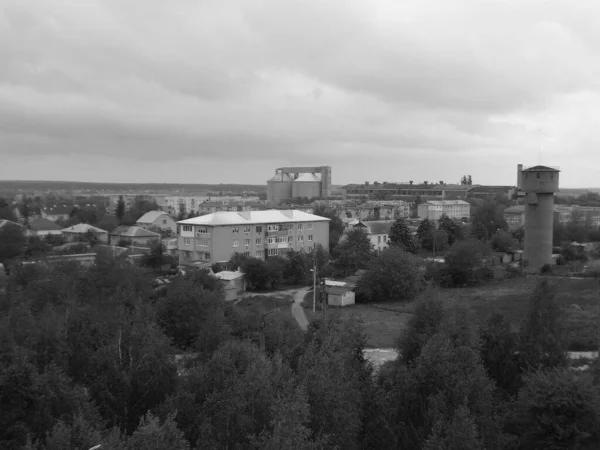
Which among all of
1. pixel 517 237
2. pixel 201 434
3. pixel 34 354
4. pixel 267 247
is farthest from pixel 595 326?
pixel 517 237

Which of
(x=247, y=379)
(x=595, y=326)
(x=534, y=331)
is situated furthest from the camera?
(x=595, y=326)

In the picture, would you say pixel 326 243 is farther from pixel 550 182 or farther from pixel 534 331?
pixel 534 331

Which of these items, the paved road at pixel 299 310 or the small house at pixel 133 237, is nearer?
the paved road at pixel 299 310

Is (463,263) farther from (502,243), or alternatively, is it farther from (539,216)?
(502,243)

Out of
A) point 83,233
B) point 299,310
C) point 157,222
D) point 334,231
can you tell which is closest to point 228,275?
point 299,310

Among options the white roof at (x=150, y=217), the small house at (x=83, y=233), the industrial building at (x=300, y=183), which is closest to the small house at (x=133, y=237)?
the small house at (x=83, y=233)

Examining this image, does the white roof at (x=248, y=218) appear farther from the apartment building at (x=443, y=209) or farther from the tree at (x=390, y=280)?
the apartment building at (x=443, y=209)

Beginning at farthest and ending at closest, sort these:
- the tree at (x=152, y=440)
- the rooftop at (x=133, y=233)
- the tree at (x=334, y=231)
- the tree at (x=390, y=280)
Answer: the rooftop at (x=133, y=233), the tree at (x=334, y=231), the tree at (x=390, y=280), the tree at (x=152, y=440)
